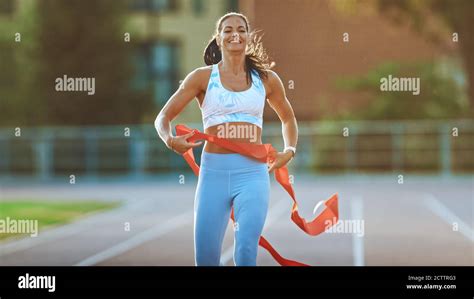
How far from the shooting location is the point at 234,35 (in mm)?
6918

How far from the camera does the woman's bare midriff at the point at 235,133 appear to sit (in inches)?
270

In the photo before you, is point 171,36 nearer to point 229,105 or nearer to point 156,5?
point 156,5

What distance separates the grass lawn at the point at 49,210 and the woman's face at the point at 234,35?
8953mm

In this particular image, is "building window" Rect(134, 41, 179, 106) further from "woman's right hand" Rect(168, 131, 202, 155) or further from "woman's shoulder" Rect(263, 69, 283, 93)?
"woman's right hand" Rect(168, 131, 202, 155)

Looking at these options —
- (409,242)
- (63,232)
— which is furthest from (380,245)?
(63,232)

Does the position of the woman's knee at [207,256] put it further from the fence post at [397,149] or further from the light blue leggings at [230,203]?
the fence post at [397,149]

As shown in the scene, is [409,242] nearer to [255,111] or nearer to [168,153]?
[255,111]

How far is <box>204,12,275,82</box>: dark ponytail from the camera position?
709 cm

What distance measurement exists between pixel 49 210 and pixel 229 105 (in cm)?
1432

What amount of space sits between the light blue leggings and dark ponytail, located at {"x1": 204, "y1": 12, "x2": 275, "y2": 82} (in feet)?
2.02

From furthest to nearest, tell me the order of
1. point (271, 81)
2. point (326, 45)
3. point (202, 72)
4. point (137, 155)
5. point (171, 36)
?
1. point (171, 36)
2. point (326, 45)
3. point (137, 155)
4. point (271, 81)
5. point (202, 72)

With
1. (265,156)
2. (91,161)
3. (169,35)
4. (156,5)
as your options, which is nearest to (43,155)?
(91,161)

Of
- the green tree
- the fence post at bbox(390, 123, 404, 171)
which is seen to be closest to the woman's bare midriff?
the fence post at bbox(390, 123, 404, 171)
